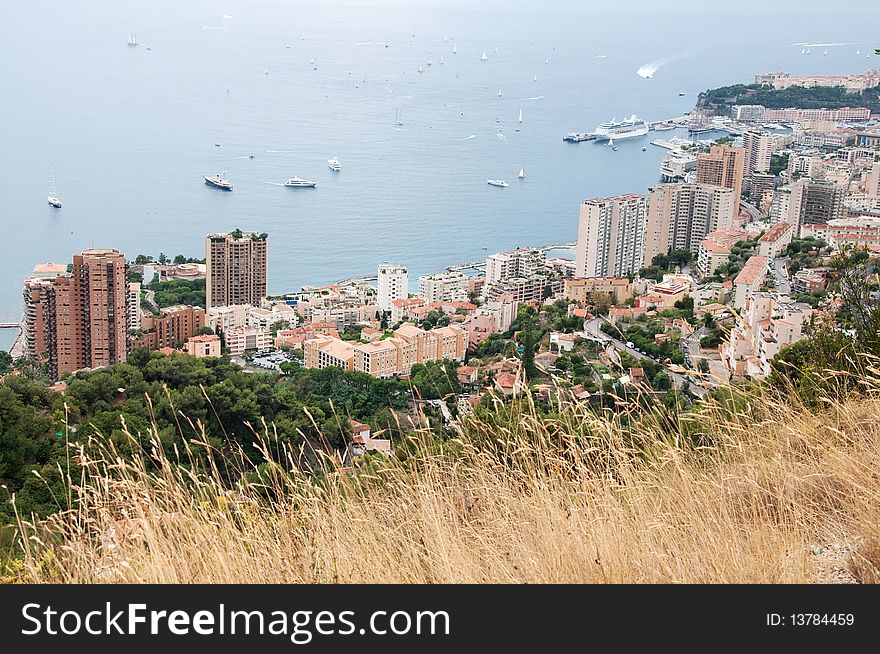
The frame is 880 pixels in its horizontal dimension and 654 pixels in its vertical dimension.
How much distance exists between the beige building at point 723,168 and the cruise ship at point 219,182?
781 cm

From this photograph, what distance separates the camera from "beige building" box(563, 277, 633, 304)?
10.4m

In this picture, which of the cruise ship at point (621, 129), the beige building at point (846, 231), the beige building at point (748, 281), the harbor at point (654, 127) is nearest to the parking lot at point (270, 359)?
the beige building at point (748, 281)

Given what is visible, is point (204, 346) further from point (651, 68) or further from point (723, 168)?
point (651, 68)

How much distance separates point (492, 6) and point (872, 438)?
47518 mm

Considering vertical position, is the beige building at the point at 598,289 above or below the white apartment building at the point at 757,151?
below

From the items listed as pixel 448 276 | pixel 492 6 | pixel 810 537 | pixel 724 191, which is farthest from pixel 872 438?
pixel 492 6

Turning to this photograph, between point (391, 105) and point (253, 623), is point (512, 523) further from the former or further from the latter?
A: point (391, 105)

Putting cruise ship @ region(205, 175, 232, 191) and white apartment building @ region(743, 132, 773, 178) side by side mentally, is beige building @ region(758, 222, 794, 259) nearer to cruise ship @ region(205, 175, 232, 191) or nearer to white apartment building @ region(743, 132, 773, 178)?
white apartment building @ region(743, 132, 773, 178)

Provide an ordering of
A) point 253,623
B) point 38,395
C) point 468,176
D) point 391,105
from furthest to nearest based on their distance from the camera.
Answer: point 391,105
point 468,176
point 38,395
point 253,623

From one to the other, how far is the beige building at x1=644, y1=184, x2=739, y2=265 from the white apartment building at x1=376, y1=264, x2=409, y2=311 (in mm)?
4637

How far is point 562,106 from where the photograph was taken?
24.8 metres

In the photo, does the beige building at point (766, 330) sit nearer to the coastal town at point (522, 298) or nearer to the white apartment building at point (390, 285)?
the coastal town at point (522, 298)

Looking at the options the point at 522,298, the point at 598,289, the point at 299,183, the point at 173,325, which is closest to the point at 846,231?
the point at 598,289

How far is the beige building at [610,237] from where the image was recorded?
12.8 metres
